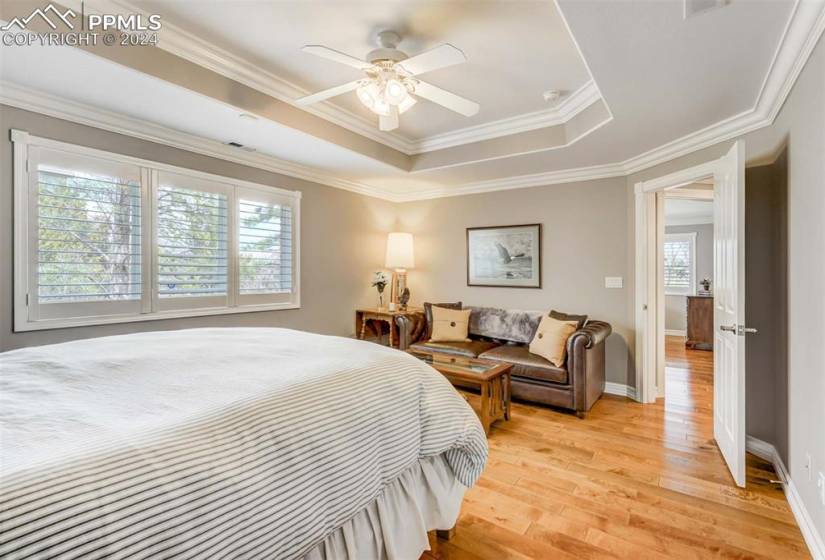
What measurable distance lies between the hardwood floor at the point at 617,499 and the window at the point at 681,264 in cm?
541

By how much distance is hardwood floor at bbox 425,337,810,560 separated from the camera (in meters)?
1.79

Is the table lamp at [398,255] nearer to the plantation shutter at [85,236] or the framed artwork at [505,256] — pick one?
the framed artwork at [505,256]

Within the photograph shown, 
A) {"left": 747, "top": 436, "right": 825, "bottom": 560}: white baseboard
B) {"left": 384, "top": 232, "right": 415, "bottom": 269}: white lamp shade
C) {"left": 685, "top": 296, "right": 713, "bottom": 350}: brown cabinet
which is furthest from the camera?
{"left": 685, "top": 296, "right": 713, "bottom": 350}: brown cabinet

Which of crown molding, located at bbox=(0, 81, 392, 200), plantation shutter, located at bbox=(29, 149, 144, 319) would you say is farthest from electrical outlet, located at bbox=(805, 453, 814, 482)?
crown molding, located at bbox=(0, 81, 392, 200)

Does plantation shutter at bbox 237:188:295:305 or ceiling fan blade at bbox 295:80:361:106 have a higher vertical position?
ceiling fan blade at bbox 295:80:361:106

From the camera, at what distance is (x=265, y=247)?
12.7ft

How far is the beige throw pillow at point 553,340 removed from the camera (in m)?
3.48

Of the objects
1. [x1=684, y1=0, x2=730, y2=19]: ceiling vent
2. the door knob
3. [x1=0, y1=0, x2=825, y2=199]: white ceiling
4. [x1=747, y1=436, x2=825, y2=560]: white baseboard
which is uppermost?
[x1=0, y1=0, x2=825, y2=199]: white ceiling

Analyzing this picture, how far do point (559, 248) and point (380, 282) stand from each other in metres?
2.19

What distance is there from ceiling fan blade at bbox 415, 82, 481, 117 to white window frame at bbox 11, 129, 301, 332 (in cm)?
215

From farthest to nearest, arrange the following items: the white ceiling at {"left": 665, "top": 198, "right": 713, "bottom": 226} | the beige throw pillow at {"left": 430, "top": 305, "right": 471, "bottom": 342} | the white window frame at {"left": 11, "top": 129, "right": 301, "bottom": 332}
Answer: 1. the white ceiling at {"left": 665, "top": 198, "right": 713, "bottom": 226}
2. the beige throw pillow at {"left": 430, "top": 305, "right": 471, "bottom": 342}
3. the white window frame at {"left": 11, "top": 129, "right": 301, "bottom": 332}

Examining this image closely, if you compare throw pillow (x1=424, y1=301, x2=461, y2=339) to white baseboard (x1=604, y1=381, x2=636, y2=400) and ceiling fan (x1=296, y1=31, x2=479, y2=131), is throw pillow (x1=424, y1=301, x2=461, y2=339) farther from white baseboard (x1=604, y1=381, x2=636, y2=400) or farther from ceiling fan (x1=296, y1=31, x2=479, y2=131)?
ceiling fan (x1=296, y1=31, x2=479, y2=131)

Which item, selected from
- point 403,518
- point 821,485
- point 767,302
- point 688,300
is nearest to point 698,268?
point 688,300

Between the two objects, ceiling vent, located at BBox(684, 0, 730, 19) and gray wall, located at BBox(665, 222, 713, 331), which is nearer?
ceiling vent, located at BBox(684, 0, 730, 19)
